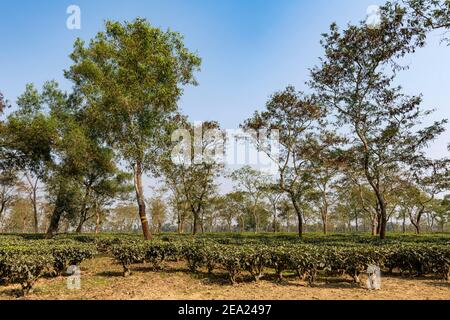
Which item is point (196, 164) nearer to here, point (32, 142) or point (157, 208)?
point (32, 142)

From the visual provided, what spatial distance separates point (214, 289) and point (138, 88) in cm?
1751

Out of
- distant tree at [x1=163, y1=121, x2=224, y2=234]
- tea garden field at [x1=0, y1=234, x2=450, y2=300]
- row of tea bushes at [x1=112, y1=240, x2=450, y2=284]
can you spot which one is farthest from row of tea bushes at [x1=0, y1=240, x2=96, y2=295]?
distant tree at [x1=163, y1=121, x2=224, y2=234]

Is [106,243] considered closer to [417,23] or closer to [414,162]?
[417,23]

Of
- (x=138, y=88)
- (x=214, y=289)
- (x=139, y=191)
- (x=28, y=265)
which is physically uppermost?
(x=138, y=88)

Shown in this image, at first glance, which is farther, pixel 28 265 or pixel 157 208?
pixel 157 208

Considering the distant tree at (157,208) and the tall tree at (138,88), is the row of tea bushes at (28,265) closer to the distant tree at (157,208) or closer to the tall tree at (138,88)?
the tall tree at (138,88)

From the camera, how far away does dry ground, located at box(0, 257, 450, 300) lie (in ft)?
30.7

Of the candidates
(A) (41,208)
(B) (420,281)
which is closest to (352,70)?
(B) (420,281)

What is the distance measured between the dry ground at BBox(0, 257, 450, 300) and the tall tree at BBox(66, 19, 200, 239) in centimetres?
1247

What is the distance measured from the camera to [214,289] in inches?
412

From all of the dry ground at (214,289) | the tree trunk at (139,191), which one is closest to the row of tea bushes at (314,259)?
the dry ground at (214,289)

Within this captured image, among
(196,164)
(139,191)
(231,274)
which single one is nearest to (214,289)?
(231,274)

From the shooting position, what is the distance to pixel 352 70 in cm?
2427

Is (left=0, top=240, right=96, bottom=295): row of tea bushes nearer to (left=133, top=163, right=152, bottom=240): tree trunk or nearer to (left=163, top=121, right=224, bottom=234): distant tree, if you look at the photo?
(left=133, top=163, right=152, bottom=240): tree trunk
